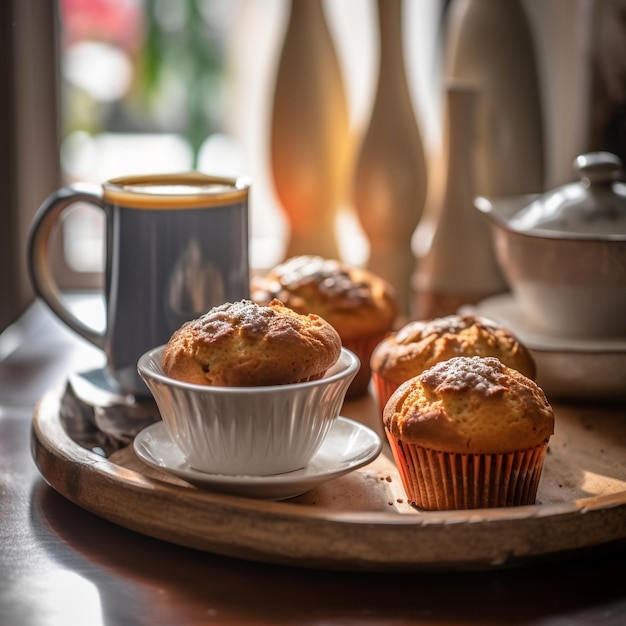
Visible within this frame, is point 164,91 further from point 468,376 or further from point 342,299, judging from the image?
point 468,376

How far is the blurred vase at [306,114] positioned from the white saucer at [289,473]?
0.66 m

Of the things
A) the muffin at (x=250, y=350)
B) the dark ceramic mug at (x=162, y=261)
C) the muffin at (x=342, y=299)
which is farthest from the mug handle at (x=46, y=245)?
the muffin at (x=250, y=350)

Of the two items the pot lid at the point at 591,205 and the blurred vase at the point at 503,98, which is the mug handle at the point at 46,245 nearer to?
the pot lid at the point at 591,205

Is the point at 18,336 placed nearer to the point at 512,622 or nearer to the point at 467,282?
the point at 467,282

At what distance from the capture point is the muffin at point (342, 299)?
3.69 ft

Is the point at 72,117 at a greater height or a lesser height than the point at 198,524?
greater

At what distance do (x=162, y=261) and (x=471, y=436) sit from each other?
15.9 inches

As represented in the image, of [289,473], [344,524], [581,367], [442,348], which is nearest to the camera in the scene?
[344,524]

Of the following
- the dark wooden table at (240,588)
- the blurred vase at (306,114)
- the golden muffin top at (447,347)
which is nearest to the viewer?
the dark wooden table at (240,588)

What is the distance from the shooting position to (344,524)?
72cm

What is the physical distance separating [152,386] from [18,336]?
75 cm

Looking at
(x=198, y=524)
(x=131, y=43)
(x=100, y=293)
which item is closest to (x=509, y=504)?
(x=198, y=524)

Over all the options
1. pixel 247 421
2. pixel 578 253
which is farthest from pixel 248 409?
pixel 578 253

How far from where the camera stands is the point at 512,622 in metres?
0.68
